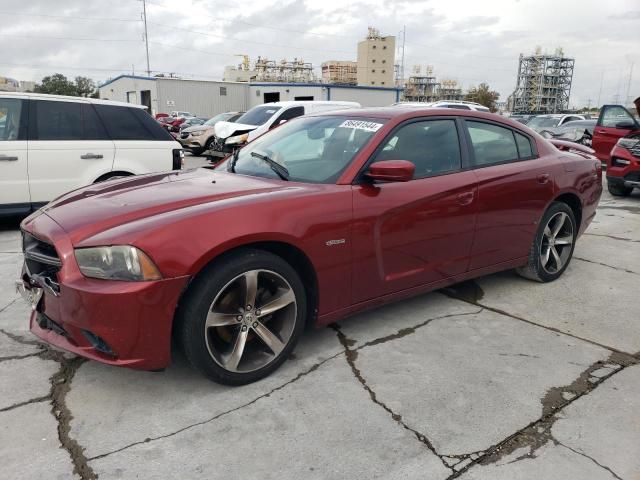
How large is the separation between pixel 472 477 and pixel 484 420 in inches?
17.8

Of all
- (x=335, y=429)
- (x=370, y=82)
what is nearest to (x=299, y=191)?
(x=335, y=429)

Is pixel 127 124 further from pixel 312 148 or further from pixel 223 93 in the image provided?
pixel 223 93

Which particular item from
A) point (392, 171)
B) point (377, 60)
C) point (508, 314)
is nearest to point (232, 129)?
point (508, 314)

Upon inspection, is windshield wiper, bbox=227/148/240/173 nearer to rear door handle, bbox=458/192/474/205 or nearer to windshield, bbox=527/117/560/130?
rear door handle, bbox=458/192/474/205

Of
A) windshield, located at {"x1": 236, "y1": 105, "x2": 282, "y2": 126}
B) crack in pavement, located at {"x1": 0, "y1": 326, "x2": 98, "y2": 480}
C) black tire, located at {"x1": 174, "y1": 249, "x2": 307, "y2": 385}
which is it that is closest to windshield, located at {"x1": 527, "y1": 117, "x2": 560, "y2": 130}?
windshield, located at {"x1": 236, "y1": 105, "x2": 282, "y2": 126}

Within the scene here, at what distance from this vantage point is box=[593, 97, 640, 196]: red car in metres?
8.70

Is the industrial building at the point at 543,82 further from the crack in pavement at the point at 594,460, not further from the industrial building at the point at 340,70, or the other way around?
the crack in pavement at the point at 594,460

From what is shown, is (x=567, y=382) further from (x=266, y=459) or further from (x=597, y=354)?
(x=266, y=459)

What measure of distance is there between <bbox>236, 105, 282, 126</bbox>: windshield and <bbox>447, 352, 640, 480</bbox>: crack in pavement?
10895mm

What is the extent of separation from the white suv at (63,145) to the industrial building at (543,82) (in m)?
124

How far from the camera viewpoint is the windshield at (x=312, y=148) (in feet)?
10.8

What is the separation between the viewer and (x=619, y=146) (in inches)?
352

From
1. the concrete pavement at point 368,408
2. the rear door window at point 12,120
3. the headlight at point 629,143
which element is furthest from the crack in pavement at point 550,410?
the headlight at point 629,143

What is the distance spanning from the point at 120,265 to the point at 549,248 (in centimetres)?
367
